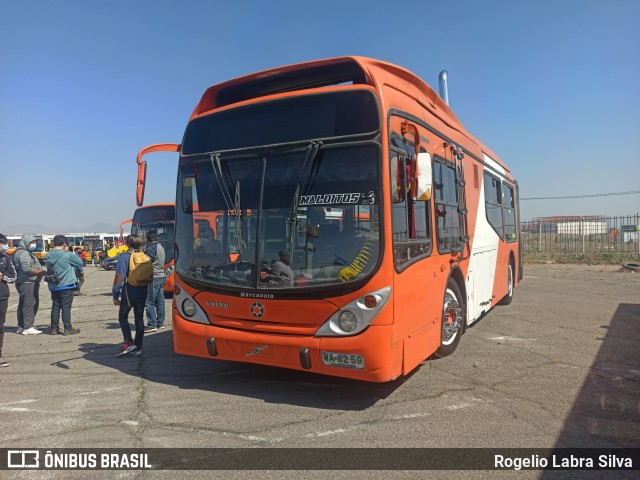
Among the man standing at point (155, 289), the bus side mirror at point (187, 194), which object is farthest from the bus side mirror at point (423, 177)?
the man standing at point (155, 289)

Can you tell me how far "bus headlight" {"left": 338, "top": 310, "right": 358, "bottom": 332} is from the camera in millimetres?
4340

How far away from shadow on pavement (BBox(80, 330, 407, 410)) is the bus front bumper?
0.52m

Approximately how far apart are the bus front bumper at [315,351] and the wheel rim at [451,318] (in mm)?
1869

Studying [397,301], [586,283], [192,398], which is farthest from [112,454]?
[586,283]

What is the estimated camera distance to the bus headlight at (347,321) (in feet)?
14.2

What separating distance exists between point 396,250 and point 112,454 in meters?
3.00

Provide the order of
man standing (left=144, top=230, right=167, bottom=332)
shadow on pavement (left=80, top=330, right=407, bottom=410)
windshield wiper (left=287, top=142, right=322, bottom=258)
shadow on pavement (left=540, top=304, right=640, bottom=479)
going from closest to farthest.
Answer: shadow on pavement (left=540, top=304, right=640, bottom=479) → windshield wiper (left=287, top=142, right=322, bottom=258) → shadow on pavement (left=80, top=330, right=407, bottom=410) → man standing (left=144, top=230, right=167, bottom=332)

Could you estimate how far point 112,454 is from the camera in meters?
3.69

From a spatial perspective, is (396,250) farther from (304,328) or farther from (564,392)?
(564,392)

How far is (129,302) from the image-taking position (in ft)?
21.3

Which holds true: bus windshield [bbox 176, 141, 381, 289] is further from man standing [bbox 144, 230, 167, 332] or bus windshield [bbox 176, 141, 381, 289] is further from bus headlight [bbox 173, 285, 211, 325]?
man standing [bbox 144, 230, 167, 332]

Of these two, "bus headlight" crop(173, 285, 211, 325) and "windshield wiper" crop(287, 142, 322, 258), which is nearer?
"windshield wiper" crop(287, 142, 322, 258)

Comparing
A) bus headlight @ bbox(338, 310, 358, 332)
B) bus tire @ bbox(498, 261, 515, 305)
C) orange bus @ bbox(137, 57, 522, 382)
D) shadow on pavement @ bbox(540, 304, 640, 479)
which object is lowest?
shadow on pavement @ bbox(540, 304, 640, 479)

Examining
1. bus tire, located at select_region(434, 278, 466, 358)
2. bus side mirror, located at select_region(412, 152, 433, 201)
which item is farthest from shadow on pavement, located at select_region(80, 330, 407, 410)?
bus side mirror, located at select_region(412, 152, 433, 201)
